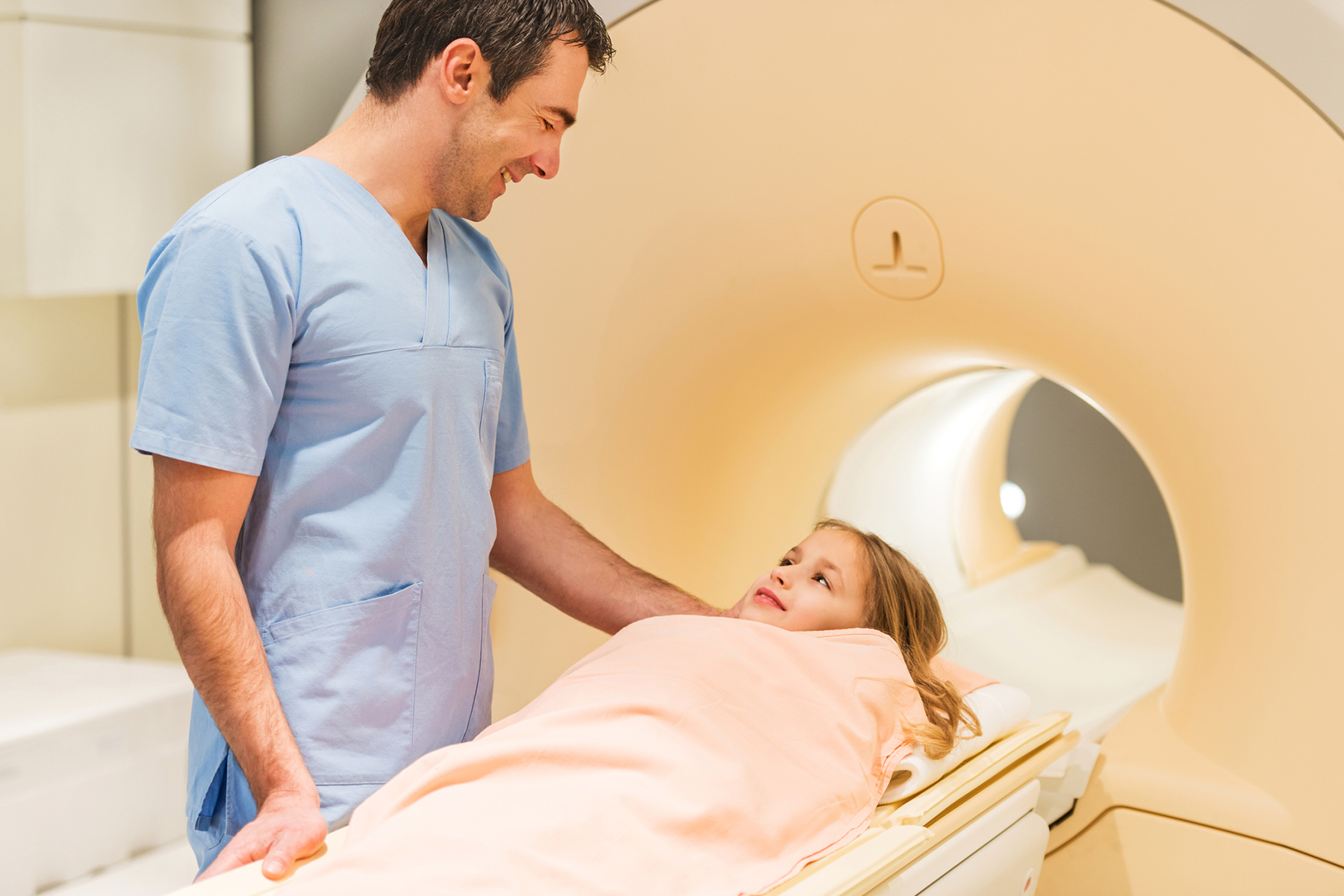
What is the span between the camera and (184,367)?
1.07 metres

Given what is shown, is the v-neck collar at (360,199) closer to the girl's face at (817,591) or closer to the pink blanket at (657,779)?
the pink blanket at (657,779)

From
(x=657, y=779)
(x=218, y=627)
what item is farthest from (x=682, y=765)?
(x=218, y=627)

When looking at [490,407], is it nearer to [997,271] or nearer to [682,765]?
[682,765]

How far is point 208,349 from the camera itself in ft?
3.49

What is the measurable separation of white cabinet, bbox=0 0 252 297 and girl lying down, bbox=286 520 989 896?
4.12 ft

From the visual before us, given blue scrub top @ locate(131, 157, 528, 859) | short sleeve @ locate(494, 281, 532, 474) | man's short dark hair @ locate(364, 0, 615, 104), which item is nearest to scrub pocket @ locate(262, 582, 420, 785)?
blue scrub top @ locate(131, 157, 528, 859)

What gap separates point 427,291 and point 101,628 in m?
1.60

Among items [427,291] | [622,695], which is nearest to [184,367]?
[427,291]

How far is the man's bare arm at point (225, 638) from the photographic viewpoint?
108 cm

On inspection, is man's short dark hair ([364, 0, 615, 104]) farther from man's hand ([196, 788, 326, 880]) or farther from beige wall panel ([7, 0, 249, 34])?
beige wall panel ([7, 0, 249, 34])

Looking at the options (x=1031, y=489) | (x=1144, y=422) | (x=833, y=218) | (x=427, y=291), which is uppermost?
(x=833, y=218)

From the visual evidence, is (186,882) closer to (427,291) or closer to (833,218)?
(427,291)

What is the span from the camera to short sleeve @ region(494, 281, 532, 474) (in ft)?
4.78

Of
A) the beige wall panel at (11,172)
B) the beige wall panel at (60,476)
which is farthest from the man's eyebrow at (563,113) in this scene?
the beige wall panel at (60,476)
